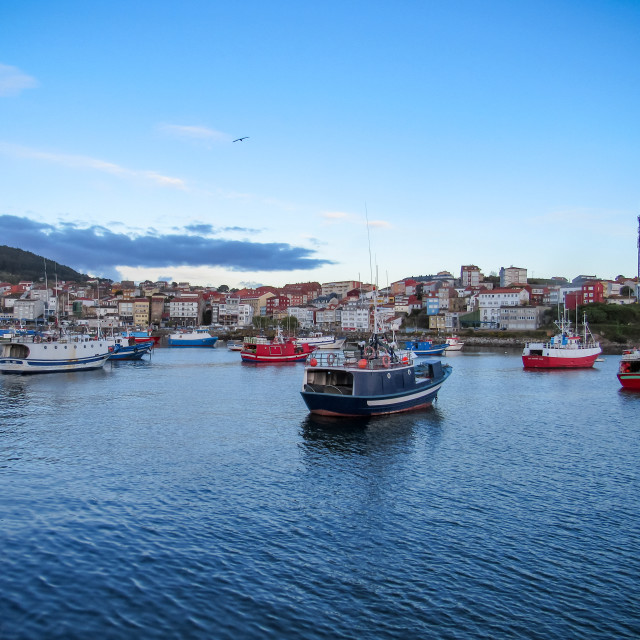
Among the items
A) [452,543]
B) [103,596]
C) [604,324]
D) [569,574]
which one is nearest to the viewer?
[103,596]

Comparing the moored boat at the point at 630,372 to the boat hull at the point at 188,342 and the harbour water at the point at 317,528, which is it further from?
the boat hull at the point at 188,342

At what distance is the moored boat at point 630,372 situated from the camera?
132ft

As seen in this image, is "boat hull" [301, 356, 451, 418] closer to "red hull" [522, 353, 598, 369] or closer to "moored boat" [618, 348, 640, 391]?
"moored boat" [618, 348, 640, 391]

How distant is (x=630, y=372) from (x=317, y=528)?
35668mm

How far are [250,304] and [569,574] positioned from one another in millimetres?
148807

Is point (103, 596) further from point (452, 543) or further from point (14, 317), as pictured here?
point (14, 317)

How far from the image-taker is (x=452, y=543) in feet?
40.8

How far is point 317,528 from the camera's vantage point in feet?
43.5

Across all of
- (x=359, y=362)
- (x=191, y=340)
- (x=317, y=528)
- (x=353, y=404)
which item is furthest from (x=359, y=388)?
(x=191, y=340)

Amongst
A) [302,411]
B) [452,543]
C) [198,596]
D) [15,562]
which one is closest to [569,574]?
[452,543]

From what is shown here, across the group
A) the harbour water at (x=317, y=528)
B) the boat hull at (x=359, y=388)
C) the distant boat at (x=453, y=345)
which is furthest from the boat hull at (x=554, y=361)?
the boat hull at (x=359, y=388)

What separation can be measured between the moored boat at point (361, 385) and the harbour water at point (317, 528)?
96 centimetres

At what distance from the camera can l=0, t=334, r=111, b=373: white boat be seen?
161 feet

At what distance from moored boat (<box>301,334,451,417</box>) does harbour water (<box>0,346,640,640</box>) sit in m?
0.96
